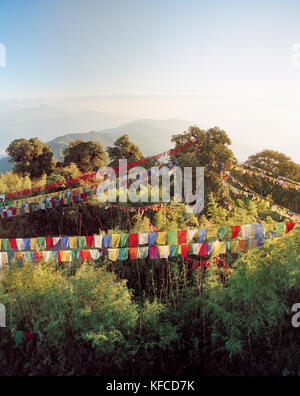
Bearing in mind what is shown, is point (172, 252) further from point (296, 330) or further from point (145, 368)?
point (296, 330)

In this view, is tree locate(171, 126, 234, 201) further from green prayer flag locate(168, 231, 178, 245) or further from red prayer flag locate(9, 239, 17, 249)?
red prayer flag locate(9, 239, 17, 249)

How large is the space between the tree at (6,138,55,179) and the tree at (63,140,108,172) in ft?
6.28

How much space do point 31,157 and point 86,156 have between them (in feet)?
16.1

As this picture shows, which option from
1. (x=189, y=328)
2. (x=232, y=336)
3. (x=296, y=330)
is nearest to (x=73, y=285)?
(x=189, y=328)

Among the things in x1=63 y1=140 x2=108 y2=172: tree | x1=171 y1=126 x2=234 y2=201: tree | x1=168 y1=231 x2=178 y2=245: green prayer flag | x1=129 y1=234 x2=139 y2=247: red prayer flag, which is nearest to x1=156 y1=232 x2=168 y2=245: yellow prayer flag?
x1=168 y1=231 x2=178 y2=245: green prayer flag

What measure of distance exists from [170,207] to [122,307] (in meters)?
5.12

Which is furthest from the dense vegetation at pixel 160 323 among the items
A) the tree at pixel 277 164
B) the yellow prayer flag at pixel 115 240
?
the tree at pixel 277 164

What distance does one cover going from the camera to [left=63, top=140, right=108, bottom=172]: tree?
A: 20.5 metres

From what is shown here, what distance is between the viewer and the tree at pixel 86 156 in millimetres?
20483

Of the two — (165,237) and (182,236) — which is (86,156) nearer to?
(165,237)

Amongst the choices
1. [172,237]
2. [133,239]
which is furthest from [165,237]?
[133,239]

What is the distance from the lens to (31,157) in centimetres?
2148
